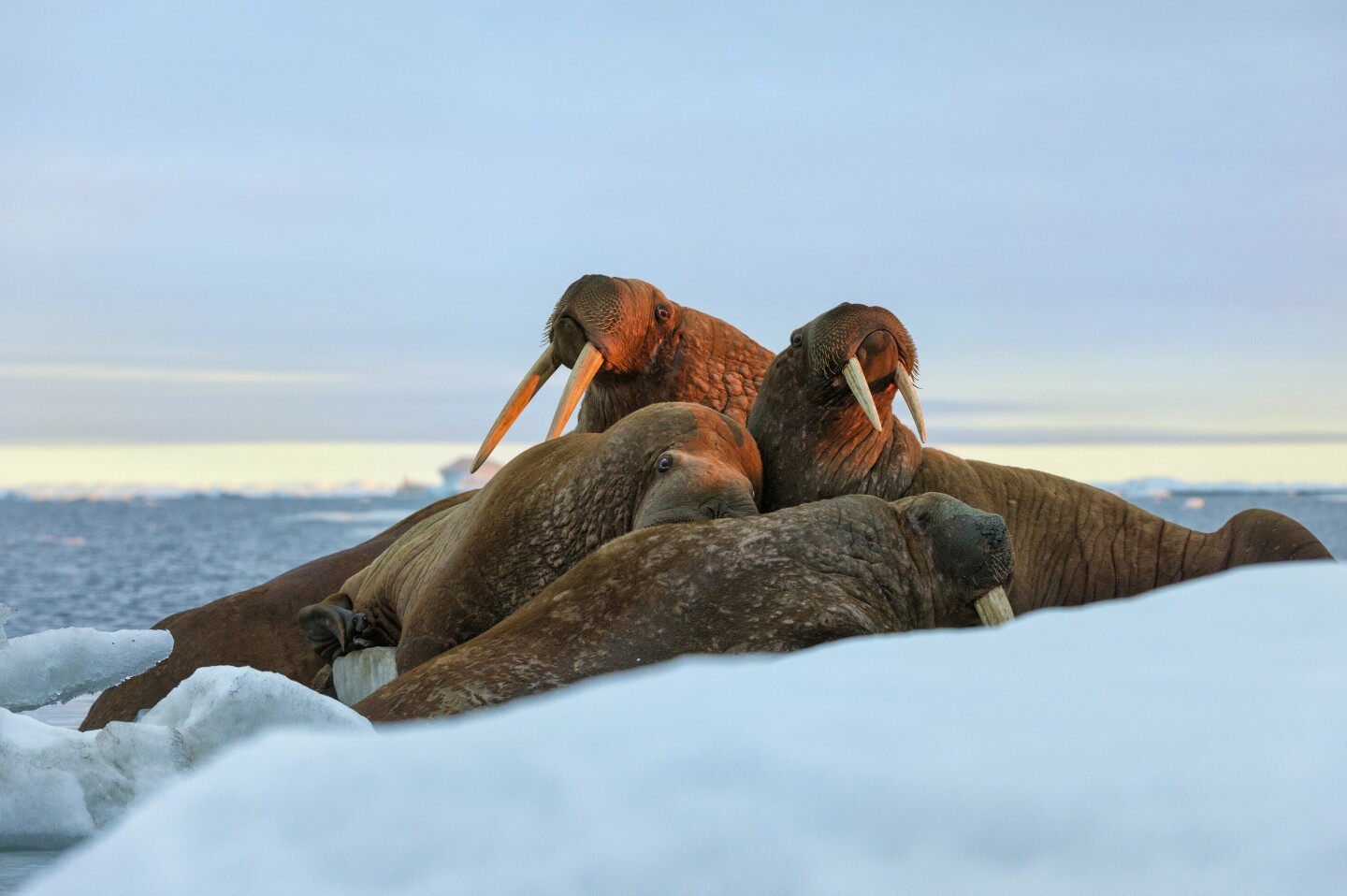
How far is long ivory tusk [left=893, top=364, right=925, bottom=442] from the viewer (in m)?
6.95

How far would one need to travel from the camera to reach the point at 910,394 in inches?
275

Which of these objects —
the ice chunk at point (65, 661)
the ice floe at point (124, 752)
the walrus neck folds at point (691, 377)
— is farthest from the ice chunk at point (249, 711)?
the walrus neck folds at point (691, 377)

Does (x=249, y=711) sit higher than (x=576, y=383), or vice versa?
(x=576, y=383)

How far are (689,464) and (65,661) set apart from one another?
8.21ft

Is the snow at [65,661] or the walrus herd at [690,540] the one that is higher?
the walrus herd at [690,540]

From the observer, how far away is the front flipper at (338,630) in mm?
7426

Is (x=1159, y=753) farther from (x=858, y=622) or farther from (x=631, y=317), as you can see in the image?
(x=631, y=317)

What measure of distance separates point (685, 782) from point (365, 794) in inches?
20.1

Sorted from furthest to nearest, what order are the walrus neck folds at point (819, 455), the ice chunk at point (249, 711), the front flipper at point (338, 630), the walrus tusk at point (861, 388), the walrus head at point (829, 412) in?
the front flipper at point (338, 630) < the walrus neck folds at point (819, 455) < the walrus head at point (829, 412) < the walrus tusk at point (861, 388) < the ice chunk at point (249, 711)

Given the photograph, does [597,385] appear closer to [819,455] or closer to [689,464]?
[819,455]

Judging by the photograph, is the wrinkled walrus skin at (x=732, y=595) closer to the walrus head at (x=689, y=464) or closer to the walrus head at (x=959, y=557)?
the walrus head at (x=959, y=557)

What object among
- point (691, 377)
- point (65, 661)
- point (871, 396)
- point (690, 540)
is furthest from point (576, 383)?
point (65, 661)

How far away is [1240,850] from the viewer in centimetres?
223

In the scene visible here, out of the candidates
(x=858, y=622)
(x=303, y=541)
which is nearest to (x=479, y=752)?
(x=858, y=622)
